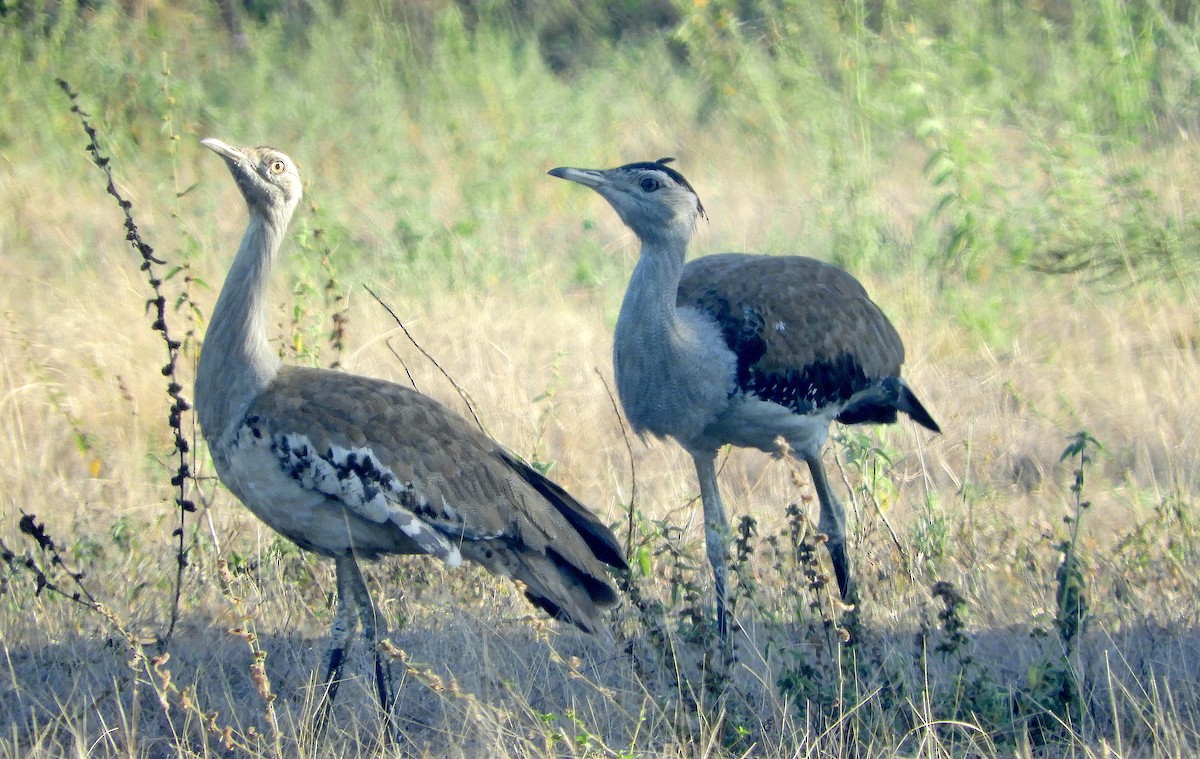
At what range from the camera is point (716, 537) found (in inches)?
166

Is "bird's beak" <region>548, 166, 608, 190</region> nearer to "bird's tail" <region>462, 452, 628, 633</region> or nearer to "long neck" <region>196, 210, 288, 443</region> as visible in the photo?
"long neck" <region>196, 210, 288, 443</region>

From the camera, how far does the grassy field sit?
3.30 meters

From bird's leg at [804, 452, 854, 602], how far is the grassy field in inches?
2.1

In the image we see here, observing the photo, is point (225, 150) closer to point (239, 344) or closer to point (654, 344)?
point (239, 344)

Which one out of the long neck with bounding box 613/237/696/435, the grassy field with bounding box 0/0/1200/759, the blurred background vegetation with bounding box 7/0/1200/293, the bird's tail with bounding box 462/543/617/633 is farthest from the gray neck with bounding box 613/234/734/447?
the blurred background vegetation with bounding box 7/0/1200/293

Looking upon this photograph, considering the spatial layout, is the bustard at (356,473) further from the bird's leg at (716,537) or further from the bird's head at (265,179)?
the bird's leg at (716,537)

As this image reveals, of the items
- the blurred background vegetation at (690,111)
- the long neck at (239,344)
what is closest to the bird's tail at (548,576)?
the long neck at (239,344)

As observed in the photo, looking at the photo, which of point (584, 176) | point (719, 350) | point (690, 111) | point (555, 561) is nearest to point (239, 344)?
point (555, 561)

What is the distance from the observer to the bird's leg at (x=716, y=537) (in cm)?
391

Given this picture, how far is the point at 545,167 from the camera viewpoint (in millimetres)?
8328

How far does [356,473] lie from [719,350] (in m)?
1.23

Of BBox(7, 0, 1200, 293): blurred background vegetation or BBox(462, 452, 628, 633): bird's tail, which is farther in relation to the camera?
BBox(7, 0, 1200, 293): blurred background vegetation

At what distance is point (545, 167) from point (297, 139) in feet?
4.88

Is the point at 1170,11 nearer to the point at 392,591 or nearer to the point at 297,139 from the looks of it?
the point at 297,139
